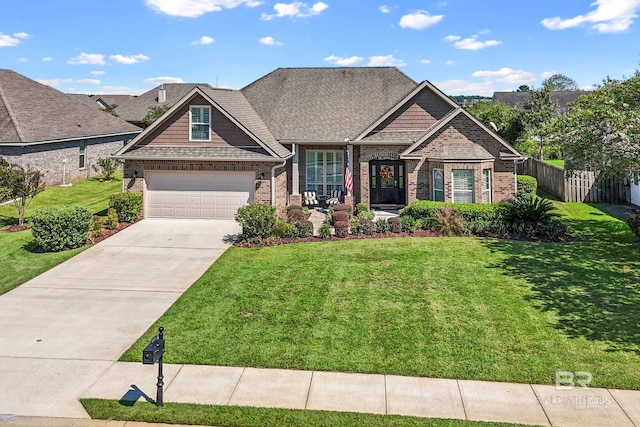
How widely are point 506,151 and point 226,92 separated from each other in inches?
565

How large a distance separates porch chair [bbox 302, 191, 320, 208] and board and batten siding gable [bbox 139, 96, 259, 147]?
16.4 ft

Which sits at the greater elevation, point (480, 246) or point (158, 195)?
point (158, 195)

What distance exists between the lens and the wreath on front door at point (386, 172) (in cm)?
2462

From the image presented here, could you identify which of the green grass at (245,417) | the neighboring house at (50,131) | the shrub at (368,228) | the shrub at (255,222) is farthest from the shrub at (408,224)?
the neighboring house at (50,131)

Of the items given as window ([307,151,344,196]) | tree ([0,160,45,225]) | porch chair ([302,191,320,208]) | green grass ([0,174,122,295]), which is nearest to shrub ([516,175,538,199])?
window ([307,151,344,196])

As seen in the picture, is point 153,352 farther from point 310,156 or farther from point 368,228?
point 310,156

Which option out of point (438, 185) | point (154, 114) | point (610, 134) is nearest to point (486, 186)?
point (438, 185)

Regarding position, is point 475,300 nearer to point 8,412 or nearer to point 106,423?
point 106,423

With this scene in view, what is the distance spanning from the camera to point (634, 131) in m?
13.8

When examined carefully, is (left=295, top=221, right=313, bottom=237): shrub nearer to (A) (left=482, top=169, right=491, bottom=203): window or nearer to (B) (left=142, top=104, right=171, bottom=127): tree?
(A) (left=482, top=169, right=491, bottom=203): window

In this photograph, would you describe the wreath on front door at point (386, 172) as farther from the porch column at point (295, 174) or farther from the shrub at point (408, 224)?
the shrub at point (408, 224)

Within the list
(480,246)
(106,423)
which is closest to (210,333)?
(106,423)

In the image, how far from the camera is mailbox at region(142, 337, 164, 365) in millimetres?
6688

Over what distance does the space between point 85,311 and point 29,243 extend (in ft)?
25.7
